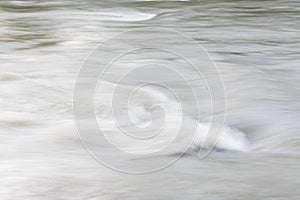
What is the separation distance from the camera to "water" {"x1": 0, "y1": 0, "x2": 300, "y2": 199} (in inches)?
66.5

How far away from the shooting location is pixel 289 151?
1.94 metres

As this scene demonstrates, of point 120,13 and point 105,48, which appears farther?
point 120,13

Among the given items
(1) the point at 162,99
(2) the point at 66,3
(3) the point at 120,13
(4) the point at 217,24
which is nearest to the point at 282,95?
(1) the point at 162,99

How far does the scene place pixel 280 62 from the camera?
9.82ft

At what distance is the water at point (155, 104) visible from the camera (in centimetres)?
169

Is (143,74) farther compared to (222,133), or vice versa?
(143,74)

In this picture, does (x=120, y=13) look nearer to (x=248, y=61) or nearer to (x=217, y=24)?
(x=217, y=24)

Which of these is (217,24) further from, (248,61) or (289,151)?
(289,151)

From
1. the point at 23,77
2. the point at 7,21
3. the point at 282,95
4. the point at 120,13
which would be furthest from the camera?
the point at 120,13

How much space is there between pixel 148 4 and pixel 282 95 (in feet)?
7.52

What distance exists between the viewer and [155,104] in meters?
2.44

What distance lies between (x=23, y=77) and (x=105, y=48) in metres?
0.60

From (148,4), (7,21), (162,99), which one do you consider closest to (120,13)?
(148,4)

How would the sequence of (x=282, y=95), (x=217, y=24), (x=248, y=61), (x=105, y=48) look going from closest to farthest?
1. (x=282, y=95)
2. (x=248, y=61)
3. (x=105, y=48)
4. (x=217, y=24)
